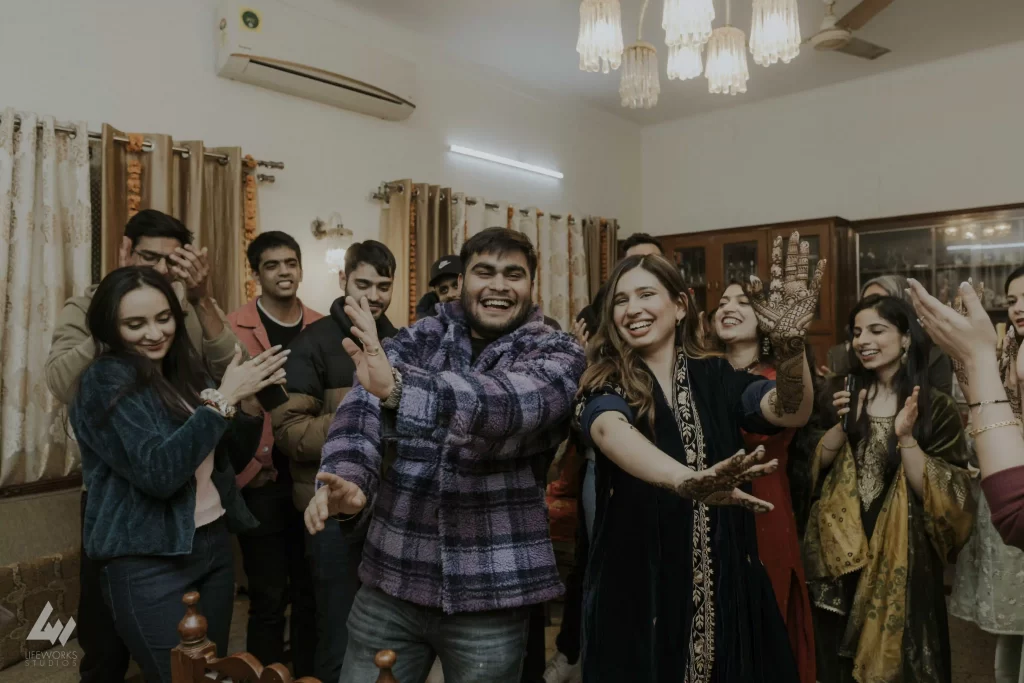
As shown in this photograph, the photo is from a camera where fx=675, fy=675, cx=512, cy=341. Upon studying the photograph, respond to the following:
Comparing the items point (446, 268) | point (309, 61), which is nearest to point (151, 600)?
point (446, 268)

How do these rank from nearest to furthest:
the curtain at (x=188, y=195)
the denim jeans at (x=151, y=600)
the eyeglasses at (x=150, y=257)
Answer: the denim jeans at (x=151, y=600) < the eyeglasses at (x=150, y=257) < the curtain at (x=188, y=195)

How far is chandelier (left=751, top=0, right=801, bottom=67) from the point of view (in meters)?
2.19

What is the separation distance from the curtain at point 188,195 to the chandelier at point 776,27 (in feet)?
7.62

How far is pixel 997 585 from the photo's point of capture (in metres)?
1.87

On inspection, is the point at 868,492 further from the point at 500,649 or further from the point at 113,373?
the point at 113,373

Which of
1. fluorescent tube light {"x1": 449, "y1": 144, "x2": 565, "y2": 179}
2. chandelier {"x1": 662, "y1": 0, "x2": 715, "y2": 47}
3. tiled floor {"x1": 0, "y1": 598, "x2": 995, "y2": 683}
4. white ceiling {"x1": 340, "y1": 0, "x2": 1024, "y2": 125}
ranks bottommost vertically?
tiled floor {"x1": 0, "y1": 598, "x2": 995, "y2": 683}

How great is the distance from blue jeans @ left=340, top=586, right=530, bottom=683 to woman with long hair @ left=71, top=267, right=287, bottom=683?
1.44 feet

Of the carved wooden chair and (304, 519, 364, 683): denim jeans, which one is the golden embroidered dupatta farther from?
the carved wooden chair

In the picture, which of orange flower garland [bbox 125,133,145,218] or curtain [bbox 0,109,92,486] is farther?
orange flower garland [bbox 125,133,145,218]

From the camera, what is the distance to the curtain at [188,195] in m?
2.79

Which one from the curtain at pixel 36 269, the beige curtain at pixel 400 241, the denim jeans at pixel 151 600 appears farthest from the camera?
the beige curtain at pixel 400 241

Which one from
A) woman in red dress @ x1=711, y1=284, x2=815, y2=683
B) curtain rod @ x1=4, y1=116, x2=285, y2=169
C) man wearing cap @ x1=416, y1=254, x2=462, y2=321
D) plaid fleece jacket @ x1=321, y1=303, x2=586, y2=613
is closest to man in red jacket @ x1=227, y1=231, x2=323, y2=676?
man wearing cap @ x1=416, y1=254, x2=462, y2=321

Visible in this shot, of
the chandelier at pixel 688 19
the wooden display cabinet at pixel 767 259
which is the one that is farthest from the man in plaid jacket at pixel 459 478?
the wooden display cabinet at pixel 767 259

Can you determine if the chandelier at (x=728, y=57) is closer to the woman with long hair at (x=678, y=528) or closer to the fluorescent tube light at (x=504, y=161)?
the woman with long hair at (x=678, y=528)
